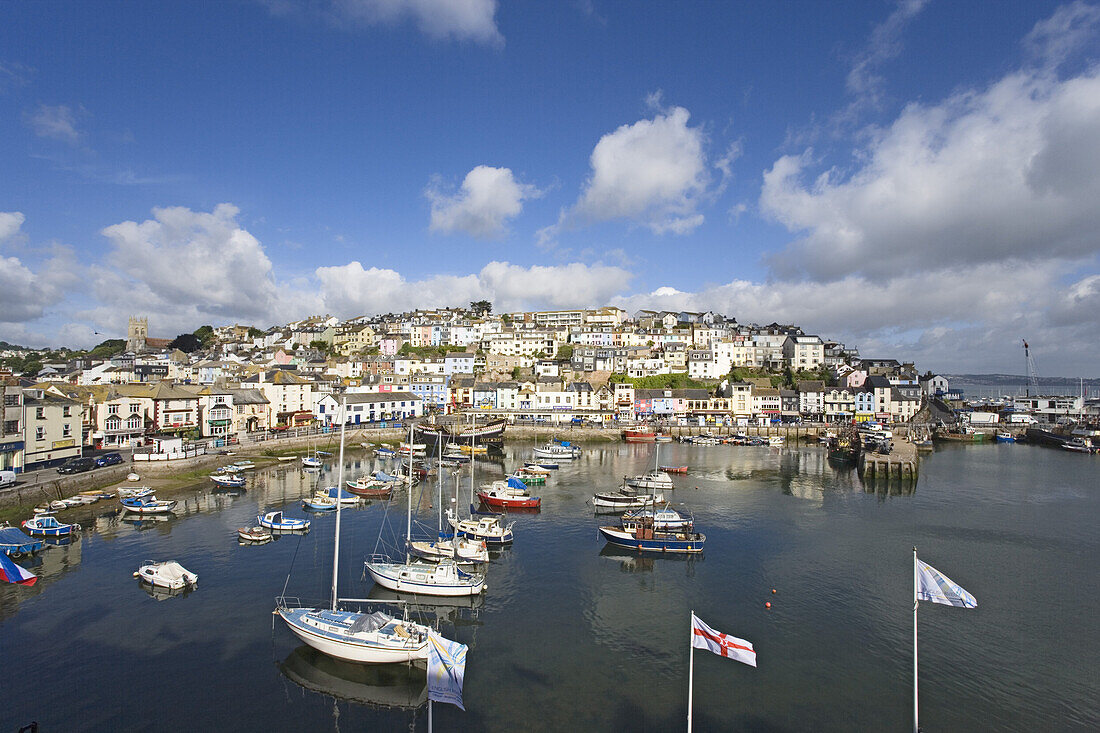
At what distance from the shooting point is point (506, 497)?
31.8 meters

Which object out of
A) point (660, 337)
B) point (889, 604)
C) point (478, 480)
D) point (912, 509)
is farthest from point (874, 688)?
point (660, 337)

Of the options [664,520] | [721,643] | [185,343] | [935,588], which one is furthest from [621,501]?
A: [185,343]

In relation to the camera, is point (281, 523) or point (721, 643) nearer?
point (721, 643)

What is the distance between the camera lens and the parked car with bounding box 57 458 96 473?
32094 mm

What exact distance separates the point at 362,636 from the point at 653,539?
13.9 metres

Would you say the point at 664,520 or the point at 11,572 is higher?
the point at 11,572

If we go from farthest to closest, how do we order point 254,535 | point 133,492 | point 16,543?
point 133,492 < point 254,535 < point 16,543

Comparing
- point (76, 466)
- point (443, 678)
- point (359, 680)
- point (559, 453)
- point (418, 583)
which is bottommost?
point (359, 680)

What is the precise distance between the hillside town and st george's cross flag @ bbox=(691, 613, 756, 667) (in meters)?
29.4

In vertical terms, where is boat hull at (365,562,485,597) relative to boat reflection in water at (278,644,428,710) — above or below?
above

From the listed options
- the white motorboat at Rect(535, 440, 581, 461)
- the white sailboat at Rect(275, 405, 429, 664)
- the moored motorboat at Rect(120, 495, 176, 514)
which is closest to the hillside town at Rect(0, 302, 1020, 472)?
the moored motorboat at Rect(120, 495, 176, 514)

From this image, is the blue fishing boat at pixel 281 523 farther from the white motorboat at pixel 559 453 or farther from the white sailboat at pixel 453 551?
the white motorboat at pixel 559 453

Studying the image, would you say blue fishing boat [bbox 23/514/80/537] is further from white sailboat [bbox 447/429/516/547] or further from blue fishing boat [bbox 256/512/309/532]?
white sailboat [bbox 447/429/516/547]

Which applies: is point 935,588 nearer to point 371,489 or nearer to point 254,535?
point 254,535
